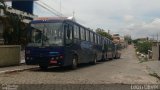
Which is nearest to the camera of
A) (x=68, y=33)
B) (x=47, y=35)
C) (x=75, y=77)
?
(x=75, y=77)

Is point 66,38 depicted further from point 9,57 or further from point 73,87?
point 73,87

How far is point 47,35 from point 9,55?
3251 millimetres

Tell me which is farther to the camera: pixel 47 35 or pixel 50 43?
pixel 47 35

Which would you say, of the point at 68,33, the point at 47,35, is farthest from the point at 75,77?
the point at 68,33

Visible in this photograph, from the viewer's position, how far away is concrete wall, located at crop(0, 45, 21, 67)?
2272 cm

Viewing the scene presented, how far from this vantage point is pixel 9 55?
2342cm

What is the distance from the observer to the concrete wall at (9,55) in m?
22.7

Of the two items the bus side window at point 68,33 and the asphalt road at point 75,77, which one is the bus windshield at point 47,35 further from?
the asphalt road at point 75,77

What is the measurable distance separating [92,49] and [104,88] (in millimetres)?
18020

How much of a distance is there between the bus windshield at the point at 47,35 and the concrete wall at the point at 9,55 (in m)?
2.07

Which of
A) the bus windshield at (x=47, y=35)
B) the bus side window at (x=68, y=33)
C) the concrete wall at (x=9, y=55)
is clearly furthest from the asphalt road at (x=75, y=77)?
the concrete wall at (x=9, y=55)

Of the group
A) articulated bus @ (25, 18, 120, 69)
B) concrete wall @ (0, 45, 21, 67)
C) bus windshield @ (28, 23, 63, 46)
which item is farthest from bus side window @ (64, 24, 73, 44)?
concrete wall @ (0, 45, 21, 67)

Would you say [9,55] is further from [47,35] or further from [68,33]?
[68,33]

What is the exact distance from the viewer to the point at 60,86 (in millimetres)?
13477
